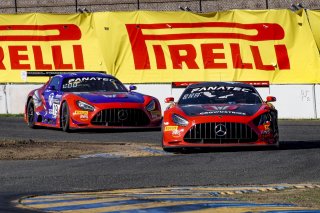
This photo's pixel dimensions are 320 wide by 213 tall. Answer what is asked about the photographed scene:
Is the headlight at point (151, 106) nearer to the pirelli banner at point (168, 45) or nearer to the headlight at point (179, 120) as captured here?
the headlight at point (179, 120)

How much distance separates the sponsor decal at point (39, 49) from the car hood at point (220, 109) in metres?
12.4

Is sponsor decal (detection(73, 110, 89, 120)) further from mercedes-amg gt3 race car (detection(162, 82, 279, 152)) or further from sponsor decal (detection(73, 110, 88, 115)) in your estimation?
mercedes-amg gt3 race car (detection(162, 82, 279, 152))

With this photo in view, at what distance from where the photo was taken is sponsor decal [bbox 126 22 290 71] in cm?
2864

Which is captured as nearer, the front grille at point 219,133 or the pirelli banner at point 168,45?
the front grille at point 219,133

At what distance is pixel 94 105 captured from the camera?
2264 centimetres

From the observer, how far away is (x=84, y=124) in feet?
74.8

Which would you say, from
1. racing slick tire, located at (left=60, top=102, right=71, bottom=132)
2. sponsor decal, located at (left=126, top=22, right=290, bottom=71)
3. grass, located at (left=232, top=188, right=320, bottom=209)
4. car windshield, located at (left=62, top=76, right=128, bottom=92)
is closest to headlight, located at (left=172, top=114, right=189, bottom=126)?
racing slick tire, located at (left=60, top=102, right=71, bottom=132)

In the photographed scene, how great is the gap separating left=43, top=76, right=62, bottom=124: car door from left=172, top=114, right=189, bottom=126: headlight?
18.8ft

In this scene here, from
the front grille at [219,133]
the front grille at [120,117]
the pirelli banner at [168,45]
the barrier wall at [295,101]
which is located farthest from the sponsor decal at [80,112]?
the pirelli banner at [168,45]

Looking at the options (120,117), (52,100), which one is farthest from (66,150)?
(52,100)

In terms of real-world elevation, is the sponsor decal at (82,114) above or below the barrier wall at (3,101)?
above

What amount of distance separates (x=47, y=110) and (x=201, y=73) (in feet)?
20.7

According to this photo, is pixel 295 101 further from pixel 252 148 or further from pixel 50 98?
pixel 252 148

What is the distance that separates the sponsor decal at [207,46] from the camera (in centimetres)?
2864
